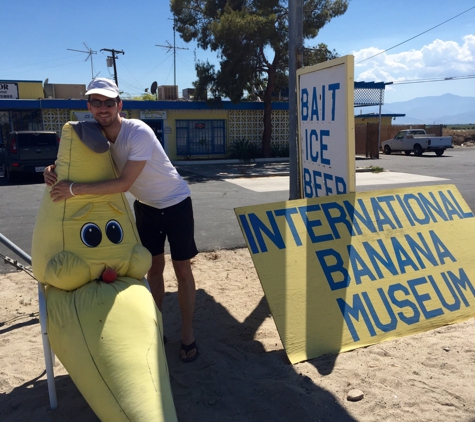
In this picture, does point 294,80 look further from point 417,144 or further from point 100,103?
point 417,144

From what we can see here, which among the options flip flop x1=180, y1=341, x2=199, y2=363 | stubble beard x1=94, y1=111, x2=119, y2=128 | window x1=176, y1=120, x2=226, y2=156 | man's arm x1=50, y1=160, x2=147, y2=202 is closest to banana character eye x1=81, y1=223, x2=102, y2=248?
man's arm x1=50, y1=160, x2=147, y2=202

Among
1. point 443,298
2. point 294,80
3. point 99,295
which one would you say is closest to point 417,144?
point 294,80

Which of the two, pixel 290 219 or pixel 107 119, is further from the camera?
pixel 290 219

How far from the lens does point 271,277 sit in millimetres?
3449

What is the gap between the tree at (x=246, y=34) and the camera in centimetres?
2059

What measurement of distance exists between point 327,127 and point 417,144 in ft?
82.3

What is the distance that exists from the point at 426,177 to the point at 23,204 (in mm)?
12523

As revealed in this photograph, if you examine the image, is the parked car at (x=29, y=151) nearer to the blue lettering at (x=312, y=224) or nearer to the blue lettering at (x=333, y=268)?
the blue lettering at (x=312, y=224)

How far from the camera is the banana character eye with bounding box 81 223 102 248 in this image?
279cm

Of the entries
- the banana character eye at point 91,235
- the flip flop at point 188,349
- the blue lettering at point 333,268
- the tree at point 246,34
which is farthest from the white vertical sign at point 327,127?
the tree at point 246,34

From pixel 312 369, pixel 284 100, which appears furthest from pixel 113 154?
pixel 284 100

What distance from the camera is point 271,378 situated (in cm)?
302

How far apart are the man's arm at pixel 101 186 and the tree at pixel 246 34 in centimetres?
1912

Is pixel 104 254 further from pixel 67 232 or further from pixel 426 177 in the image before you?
pixel 426 177
